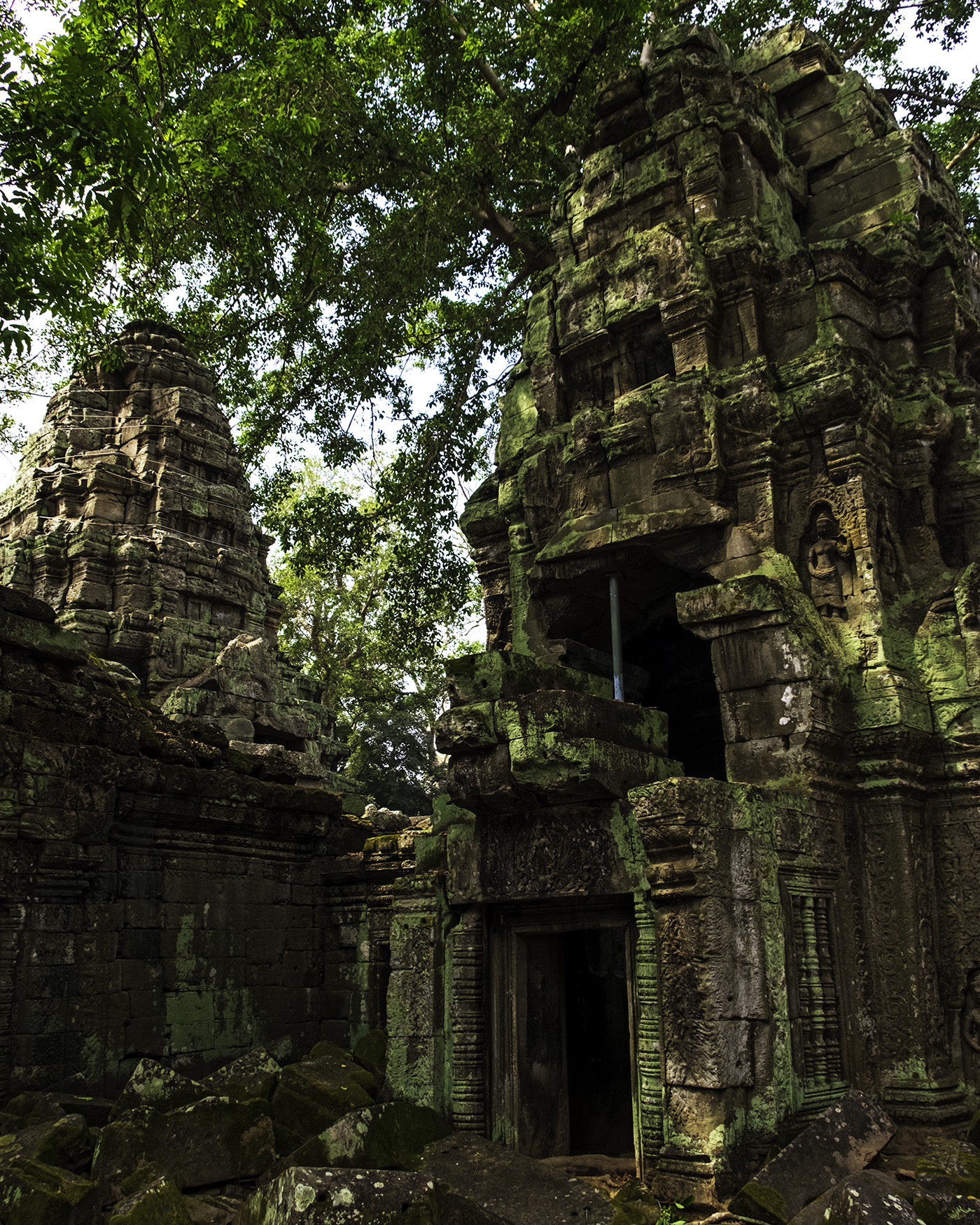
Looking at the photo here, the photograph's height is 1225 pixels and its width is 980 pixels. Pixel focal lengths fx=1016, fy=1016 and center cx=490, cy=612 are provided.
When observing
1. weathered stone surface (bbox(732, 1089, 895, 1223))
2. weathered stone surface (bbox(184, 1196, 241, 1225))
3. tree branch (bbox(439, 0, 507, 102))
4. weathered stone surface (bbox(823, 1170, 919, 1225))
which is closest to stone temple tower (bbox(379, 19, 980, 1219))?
weathered stone surface (bbox(732, 1089, 895, 1223))

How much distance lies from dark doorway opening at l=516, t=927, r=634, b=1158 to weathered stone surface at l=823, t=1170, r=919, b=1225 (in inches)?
85.7

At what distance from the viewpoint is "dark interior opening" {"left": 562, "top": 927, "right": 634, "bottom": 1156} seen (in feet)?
29.4

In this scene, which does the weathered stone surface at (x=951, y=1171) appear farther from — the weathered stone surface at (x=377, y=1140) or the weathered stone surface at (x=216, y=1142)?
the weathered stone surface at (x=216, y=1142)

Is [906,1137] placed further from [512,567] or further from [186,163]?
[186,163]

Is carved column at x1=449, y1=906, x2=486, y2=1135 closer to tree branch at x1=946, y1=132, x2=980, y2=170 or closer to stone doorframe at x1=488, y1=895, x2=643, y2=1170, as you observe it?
stone doorframe at x1=488, y1=895, x2=643, y2=1170

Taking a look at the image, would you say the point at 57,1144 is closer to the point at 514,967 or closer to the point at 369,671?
the point at 514,967

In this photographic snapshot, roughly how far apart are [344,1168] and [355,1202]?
38 cm

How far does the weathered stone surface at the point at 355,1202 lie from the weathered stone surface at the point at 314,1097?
1.69m

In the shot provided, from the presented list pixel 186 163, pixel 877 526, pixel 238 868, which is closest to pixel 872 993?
pixel 877 526

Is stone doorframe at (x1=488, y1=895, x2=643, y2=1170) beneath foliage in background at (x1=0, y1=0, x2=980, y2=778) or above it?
beneath

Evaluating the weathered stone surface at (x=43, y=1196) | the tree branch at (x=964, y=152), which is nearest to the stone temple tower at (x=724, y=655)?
the weathered stone surface at (x=43, y=1196)

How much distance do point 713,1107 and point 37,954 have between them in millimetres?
4816

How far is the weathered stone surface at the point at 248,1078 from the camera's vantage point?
6613 millimetres

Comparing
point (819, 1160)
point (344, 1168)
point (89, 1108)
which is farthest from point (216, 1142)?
point (819, 1160)
